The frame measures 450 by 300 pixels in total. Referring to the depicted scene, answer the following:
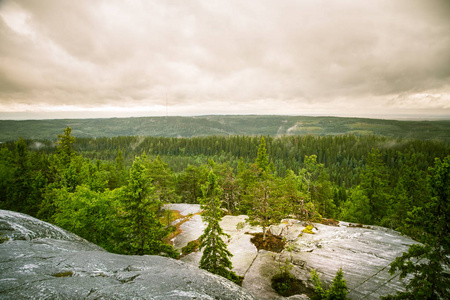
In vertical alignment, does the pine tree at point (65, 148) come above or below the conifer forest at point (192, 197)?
above

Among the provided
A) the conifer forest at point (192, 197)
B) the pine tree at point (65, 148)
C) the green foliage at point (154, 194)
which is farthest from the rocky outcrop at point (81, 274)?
the pine tree at point (65, 148)

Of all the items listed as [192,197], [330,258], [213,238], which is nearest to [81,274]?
[213,238]

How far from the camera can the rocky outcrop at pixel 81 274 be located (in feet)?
23.6

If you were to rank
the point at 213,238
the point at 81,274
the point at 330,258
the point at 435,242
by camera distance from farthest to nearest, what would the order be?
1. the point at 330,258
2. the point at 213,238
3. the point at 435,242
4. the point at 81,274

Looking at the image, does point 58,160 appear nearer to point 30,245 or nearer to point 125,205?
point 125,205

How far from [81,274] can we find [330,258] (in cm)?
2036

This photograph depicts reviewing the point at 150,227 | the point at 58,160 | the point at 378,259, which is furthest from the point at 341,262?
the point at 58,160

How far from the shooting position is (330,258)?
1866 cm

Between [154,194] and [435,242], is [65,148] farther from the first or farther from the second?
[435,242]

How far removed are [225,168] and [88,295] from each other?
30.7 metres

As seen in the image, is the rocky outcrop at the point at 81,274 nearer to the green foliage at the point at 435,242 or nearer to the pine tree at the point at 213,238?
the pine tree at the point at 213,238

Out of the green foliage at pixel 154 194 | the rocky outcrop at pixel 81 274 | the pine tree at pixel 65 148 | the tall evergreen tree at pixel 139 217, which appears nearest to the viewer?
the rocky outcrop at pixel 81 274

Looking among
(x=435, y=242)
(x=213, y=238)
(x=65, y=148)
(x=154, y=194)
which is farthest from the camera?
(x=65, y=148)

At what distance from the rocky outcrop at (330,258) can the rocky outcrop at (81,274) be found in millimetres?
8737
